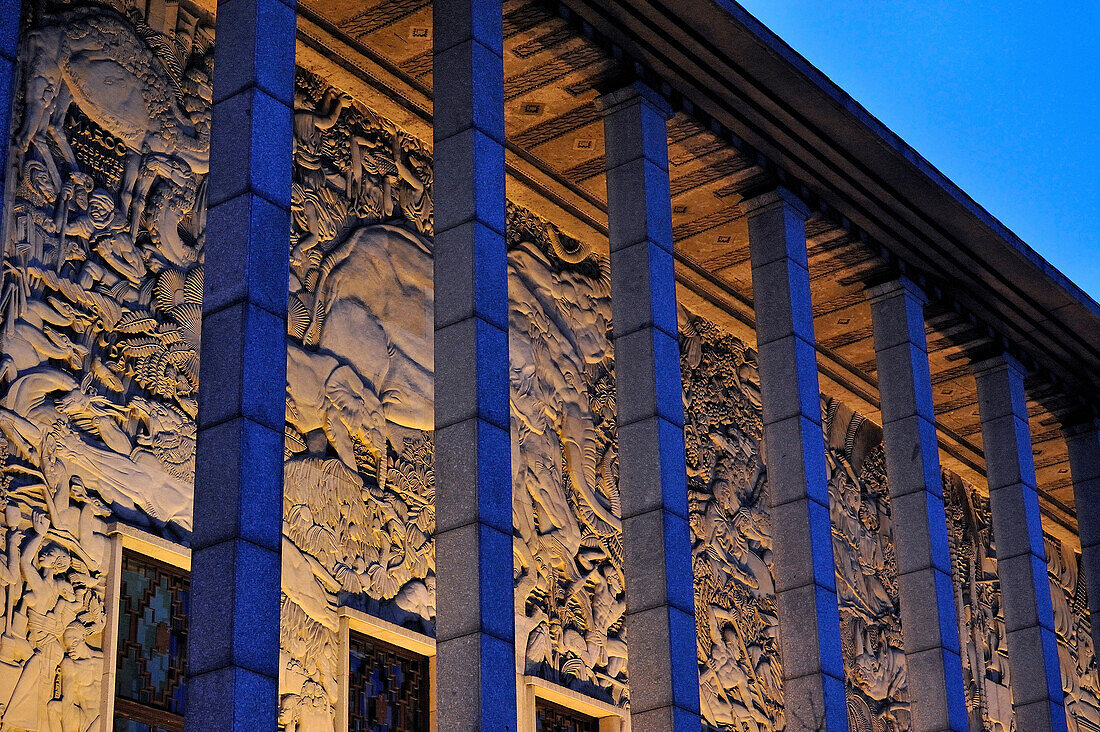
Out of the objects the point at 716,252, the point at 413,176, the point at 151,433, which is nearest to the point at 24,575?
the point at 151,433

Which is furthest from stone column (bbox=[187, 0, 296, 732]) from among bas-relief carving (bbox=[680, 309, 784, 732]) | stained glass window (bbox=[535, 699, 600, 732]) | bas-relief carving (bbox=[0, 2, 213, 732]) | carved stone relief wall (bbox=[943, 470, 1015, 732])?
carved stone relief wall (bbox=[943, 470, 1015, 732])

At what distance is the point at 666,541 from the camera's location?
9.63 m

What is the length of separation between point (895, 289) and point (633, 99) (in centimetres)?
344

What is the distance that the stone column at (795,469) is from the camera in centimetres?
1077

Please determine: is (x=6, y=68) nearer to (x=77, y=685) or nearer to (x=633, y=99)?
(x=77, y=685)

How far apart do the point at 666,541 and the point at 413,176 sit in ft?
12.3

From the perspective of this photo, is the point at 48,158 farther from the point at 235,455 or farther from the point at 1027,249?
the point at 1027,249

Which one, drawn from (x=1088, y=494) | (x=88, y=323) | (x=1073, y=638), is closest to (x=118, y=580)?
(x=88, y=323)

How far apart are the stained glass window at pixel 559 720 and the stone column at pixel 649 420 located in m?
1.99

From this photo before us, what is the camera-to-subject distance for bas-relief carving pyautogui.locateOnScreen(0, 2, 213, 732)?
844 cm

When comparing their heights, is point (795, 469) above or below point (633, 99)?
below

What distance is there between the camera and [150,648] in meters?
9.00

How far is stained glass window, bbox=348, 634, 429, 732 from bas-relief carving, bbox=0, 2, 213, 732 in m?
1.60

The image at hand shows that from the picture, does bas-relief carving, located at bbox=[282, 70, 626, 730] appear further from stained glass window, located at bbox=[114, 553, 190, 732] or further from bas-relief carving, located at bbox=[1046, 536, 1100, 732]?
bas-relief carving, located at bbox=[1046, 536, 1100, 732]
